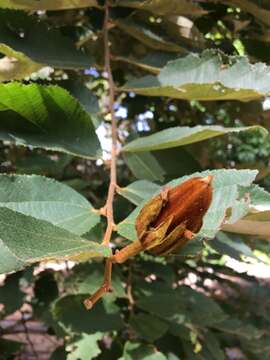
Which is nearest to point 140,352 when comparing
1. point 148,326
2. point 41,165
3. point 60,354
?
point 148,326

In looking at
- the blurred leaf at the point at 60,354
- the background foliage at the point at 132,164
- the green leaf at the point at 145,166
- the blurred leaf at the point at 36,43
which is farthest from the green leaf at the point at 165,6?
the blurred leaf at the point at 60,354

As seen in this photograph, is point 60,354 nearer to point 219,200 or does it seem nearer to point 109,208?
point 109,208

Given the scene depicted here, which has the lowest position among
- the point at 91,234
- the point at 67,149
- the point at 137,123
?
the point at 137,123

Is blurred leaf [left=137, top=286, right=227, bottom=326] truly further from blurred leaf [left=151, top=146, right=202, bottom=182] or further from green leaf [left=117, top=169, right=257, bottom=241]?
green leaf [left=117, top=169, right=257, bottom=241]

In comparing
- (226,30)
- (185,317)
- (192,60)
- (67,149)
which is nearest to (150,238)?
(67,149)

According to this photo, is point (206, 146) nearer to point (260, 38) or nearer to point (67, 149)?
point (260, 38)

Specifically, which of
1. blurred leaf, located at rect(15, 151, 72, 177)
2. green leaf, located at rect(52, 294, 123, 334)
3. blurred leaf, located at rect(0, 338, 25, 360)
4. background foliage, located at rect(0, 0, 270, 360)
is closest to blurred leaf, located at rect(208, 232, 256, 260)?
background foliage, located at rect(0, 0, 270, 360)
